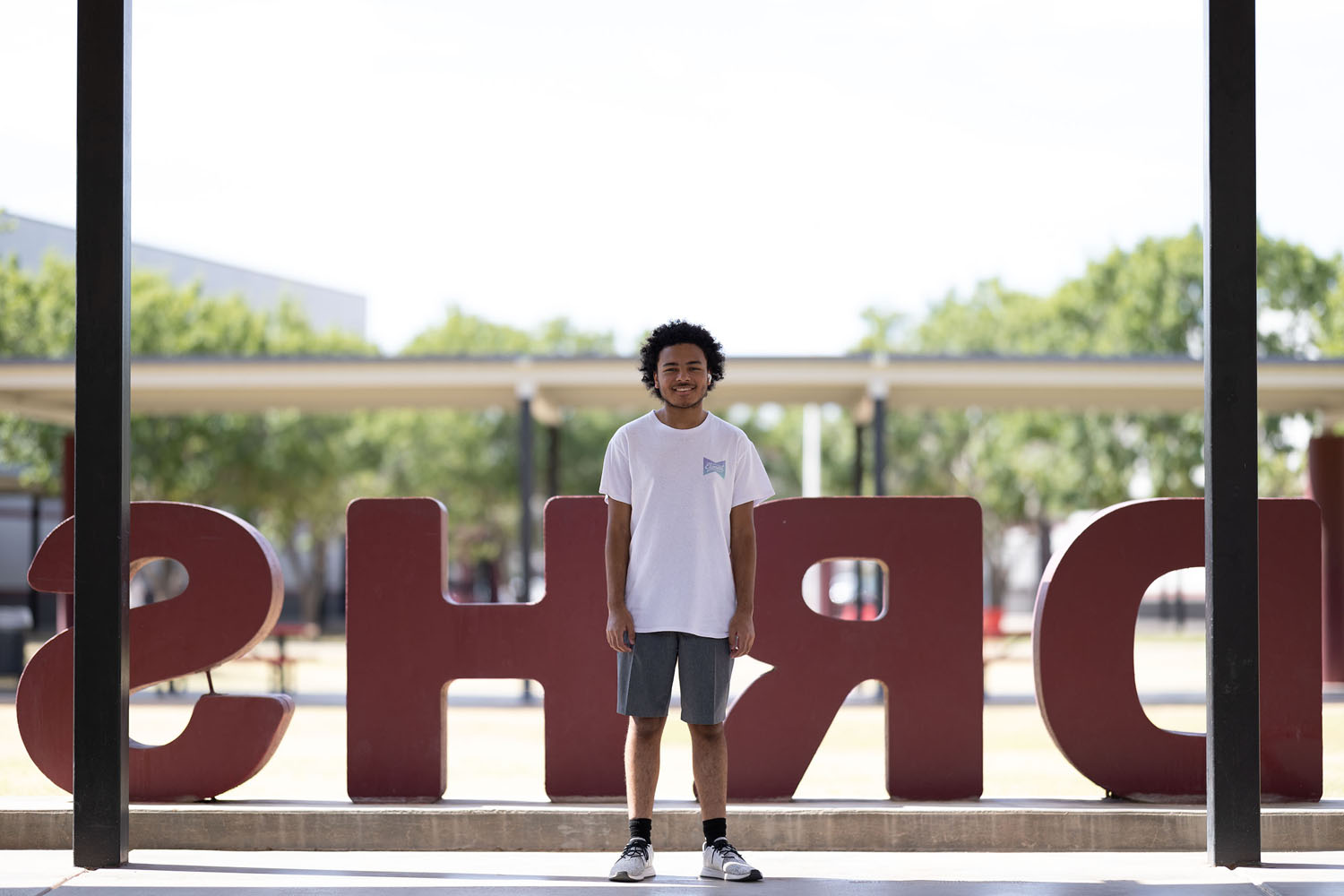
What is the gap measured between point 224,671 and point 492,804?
1439 centimetres

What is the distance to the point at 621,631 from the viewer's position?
532 cm

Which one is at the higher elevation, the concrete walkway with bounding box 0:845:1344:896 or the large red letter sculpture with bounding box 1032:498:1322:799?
the large red letter sculpture with bounding box 1032:498:1322:799

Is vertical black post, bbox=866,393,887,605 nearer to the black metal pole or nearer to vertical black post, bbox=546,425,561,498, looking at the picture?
the black metal pole

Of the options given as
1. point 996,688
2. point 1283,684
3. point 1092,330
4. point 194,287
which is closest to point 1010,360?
point 996,688

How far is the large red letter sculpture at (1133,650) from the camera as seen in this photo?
21.6ft

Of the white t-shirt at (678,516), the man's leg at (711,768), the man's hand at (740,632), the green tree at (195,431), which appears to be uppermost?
the green tree at (195,431)

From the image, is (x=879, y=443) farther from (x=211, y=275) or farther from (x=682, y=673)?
(x=211, y=275)

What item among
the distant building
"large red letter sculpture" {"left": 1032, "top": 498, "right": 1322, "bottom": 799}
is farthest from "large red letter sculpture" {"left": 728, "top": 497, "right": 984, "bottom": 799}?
the distant building

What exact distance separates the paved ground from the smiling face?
1.78 meters

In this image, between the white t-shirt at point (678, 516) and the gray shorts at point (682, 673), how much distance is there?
0.18 ft

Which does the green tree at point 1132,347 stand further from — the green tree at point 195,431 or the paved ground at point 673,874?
the paved ground at point 673,874

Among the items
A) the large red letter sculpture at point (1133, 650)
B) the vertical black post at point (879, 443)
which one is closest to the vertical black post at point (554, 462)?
the vertical black post at point (879, 443)

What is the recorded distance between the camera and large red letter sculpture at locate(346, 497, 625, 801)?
265 inches

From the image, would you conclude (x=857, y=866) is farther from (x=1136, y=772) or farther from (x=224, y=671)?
(x=224, y=671)
